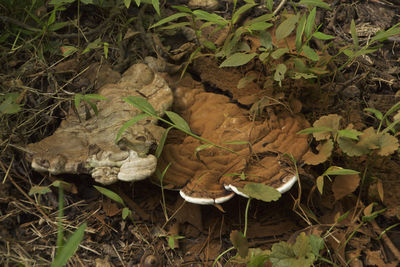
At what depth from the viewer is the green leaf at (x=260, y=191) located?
2068mm

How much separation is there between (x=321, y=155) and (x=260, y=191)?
0.52 metres

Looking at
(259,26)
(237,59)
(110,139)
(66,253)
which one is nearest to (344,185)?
(237,59)

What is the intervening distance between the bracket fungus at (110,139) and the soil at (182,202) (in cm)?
26

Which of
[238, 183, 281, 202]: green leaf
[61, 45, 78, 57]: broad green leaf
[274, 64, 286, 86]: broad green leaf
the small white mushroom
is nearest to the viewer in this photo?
[238, 183, 281, 202]: green leaf

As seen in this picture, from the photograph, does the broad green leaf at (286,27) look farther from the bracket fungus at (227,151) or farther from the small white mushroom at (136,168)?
the small white mushroom at (136,168)

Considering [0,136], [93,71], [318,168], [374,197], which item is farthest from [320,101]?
[0,136]

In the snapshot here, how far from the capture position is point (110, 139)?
7.82ft

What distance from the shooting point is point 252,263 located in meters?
2.08

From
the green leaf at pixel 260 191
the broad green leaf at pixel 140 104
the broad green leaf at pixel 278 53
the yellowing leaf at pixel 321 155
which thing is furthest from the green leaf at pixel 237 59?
the green leaf at pixel 260 191

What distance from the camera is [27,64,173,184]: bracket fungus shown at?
2.25 m

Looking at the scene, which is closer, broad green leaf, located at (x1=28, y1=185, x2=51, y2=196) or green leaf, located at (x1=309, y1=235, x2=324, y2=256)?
green leaf, located at (x1=309, y1=235, x2=324, y2=256)

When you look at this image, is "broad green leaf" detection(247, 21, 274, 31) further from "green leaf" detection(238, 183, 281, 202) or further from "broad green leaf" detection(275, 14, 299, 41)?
"green leaf" detection(238, 183, 281, 202)

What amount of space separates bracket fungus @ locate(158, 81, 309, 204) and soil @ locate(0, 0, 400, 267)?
0.13m

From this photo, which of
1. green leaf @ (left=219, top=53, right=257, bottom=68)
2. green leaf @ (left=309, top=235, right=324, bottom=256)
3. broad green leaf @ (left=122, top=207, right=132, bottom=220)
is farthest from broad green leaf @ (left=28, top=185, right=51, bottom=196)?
green leaf @ (left=309, top=235, right=324, bottom=256)
